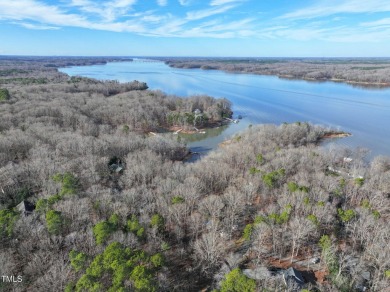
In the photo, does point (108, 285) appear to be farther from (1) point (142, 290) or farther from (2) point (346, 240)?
(2) point (346, 240)

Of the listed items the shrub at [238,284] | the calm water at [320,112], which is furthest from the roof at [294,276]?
the calm water at [320,112]

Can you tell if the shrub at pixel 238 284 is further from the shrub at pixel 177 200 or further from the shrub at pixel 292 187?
the shrub at pixel 292 187

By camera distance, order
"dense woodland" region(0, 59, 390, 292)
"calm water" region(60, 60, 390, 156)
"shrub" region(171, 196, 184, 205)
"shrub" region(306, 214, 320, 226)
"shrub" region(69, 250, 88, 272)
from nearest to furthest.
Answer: "shrub" region(69, 250, 88, 272) < "dense woodland" region(0, 59, 390, 292) < "shrub" region(306, 214, 320, 226) < "shrub" region(171, 196, 184, 205) < "calm water" region(60, 60, 390, 156)

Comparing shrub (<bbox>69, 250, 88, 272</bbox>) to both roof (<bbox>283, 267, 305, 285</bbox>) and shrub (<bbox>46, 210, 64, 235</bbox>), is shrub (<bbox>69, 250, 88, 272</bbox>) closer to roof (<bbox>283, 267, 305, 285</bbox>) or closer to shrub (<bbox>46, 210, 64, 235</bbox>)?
shrub (<bbox>46, 210, 64, 235</bbox>)

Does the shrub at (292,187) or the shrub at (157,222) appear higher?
the shrub at (292,187)

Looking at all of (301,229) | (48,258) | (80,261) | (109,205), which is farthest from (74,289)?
(301,229)

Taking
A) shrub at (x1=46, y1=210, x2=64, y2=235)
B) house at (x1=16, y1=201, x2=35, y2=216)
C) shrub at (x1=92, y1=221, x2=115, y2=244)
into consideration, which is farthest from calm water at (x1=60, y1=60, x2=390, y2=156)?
shrub at (x1=46, y1=210, x2=64, y2=235)

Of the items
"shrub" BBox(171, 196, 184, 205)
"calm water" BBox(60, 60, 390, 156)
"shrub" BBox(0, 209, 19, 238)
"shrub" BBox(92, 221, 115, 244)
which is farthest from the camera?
"calm water" BBox(60, 60, 390, 156)
